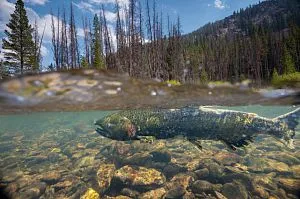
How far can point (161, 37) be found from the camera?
131 feet

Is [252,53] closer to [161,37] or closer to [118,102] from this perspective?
[161,37]

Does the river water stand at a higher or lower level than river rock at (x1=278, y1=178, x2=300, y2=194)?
higher

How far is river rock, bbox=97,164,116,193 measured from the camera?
35.4 feet

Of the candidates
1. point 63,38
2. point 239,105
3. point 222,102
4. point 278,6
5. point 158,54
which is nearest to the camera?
point 222,102

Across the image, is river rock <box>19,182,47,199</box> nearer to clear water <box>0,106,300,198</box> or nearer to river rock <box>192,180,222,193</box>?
clear water <box>0,106,300,198</box>

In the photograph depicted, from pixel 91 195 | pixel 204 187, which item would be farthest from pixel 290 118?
pixel 91 195

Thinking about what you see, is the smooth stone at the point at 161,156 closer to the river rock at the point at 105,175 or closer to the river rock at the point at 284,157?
the river rock at the point at 105,175

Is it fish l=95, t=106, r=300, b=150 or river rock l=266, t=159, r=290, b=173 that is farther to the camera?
river rock l=266, t=159, r=290, b=173

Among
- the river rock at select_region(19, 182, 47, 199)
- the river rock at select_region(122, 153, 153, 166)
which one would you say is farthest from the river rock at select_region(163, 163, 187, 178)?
the river rock at select_region(19, 182, 47, 199)

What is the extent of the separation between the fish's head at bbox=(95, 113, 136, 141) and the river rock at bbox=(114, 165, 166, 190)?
279 cm

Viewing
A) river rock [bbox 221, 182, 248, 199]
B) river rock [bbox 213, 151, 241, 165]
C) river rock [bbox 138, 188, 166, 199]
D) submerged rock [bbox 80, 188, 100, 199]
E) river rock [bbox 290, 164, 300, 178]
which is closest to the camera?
river rock [bbox 138, 188, 166, 199]

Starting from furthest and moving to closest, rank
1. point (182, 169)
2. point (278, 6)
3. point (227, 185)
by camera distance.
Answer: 1. point (278, 6)
2. point (182, 169)
3. point (227, 185)

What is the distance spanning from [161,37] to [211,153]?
92.0 feet

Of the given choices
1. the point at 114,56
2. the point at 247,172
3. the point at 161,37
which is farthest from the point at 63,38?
the point at 247,172
